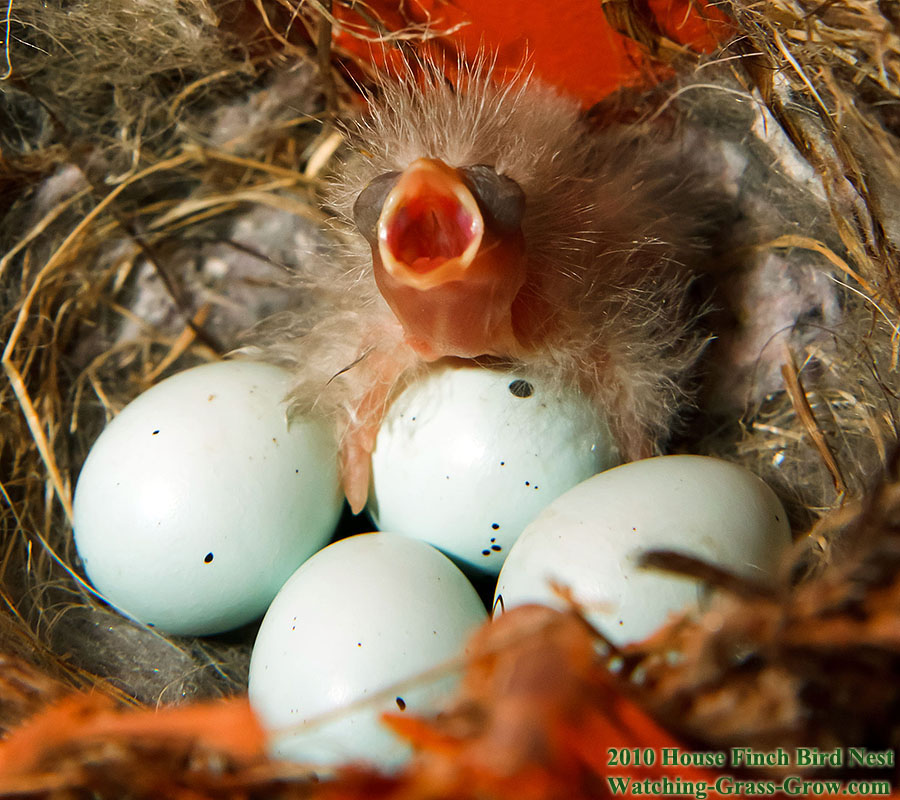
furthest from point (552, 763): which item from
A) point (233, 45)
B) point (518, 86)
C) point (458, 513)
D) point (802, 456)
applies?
point (233, 45)

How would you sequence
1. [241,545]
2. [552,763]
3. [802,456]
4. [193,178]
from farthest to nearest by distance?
[193,178]
[802,456]
[241,545]
[552,763]

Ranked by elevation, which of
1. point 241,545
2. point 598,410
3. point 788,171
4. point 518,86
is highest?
point 518,86

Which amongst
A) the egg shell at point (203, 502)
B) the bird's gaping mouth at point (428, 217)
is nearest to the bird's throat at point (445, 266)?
the bird's gaping mouth at point (428, 217)

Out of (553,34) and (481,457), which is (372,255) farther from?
(553,34)

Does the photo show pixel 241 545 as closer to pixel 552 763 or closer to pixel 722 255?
pixel 552 763

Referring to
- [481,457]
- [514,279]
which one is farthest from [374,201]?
[481,457]

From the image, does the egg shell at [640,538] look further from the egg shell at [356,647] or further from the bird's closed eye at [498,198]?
the bird's closed eye at [498,198]

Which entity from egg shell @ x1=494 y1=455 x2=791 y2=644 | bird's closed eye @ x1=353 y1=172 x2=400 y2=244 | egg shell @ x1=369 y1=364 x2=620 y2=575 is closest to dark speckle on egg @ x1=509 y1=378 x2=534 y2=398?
egg shell @ x1=369 y1=364 x2=620 y2=575
